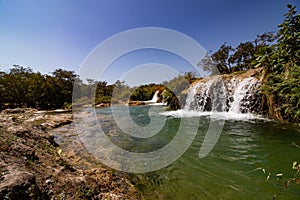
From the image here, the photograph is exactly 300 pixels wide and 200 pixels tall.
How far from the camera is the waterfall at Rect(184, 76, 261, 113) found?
838 cm

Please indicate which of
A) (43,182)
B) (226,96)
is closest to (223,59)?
(226,96)

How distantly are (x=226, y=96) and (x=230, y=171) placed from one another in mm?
8109

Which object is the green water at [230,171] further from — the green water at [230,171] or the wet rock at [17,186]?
the wet rock at [17,186]

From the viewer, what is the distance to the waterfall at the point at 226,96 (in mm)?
8381

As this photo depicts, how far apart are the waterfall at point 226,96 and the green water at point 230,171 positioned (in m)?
3.49

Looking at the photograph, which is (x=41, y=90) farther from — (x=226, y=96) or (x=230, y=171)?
(x=230, y=171)

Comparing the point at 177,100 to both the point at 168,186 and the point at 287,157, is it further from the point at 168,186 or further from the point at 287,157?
the point at 168,186

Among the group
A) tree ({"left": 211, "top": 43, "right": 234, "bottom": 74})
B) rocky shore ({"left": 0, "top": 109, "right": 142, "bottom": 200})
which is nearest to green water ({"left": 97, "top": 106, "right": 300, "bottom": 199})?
rocky shore ({"left": 0, "top": 109, "right": 142, "bottom": 200})

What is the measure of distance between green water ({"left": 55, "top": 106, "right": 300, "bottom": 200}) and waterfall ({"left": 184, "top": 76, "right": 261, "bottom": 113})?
3492 millimetres

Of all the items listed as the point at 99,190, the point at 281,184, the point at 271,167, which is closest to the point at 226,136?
the point at 271,167

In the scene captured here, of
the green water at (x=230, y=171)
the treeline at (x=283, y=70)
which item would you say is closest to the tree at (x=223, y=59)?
the treeline at (x=283, y=70)

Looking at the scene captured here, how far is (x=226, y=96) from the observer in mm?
10203

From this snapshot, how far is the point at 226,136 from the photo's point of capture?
522cm

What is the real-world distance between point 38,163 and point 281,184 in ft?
12.9
